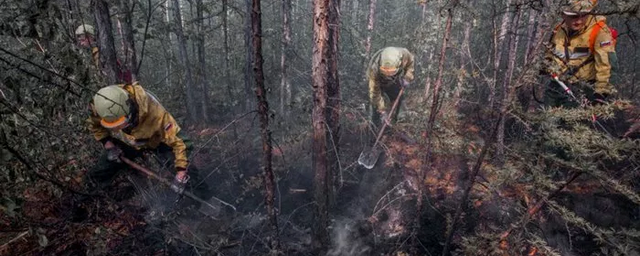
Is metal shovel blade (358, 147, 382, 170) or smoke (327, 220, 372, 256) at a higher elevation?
metal shovel blade (358, 147, 382, 170)

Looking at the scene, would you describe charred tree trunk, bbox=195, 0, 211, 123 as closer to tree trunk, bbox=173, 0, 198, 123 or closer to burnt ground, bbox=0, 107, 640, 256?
tree trunk, bbox=173, 0, 198, 123

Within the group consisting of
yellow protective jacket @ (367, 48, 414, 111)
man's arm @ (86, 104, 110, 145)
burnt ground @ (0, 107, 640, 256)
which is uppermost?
yellow protective jacket @ (367, 48, 414, 111)

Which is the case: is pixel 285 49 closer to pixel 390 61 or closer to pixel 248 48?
pixel 248 48

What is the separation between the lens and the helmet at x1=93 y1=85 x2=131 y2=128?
4.20 m

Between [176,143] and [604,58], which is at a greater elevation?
[604,58]

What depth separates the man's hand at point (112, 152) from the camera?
4.96 metres

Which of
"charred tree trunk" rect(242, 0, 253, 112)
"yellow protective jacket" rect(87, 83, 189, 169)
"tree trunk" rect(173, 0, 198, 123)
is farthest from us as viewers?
"tree trunk" rect(173, 0, 198, 123)

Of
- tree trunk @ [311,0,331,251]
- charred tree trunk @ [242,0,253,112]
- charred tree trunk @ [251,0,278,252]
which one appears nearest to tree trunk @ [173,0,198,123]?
charred tree trunk @ [242,0,253,112]

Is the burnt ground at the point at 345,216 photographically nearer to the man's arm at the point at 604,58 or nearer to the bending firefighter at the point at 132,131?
the bending firefighter at the point at 132,131

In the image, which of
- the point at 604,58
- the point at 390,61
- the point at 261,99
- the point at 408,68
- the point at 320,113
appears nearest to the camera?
the point at 261,99

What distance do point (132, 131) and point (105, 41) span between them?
4.64 feet

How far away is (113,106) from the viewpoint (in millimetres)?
4211

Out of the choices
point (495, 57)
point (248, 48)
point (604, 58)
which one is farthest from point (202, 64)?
point (604, 58)

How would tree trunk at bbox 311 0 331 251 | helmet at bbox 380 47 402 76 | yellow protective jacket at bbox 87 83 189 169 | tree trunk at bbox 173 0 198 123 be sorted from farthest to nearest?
1. tree trunk at bbox 173 0 198 123
2. helmet at bbox 380 47 402 76
3. yellow protective jacket at bbox 87 83 189 169
4. tree trunk at bbox 311 0 331 251
